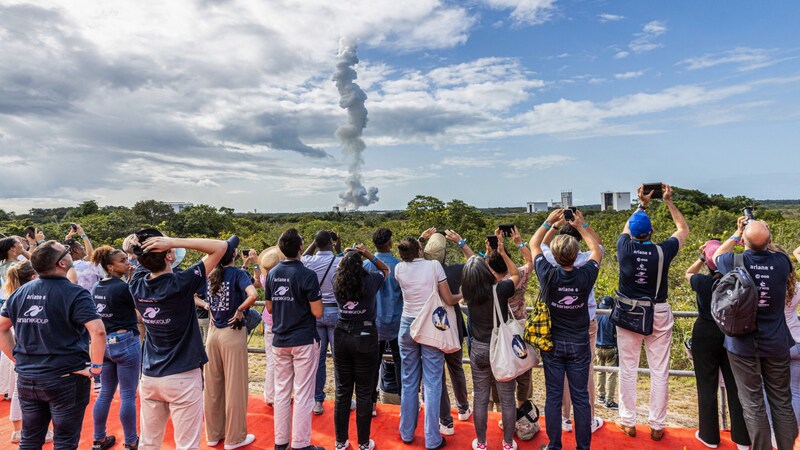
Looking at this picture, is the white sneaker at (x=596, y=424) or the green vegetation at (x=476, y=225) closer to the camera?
the white sneaker at (x=596, y=424)

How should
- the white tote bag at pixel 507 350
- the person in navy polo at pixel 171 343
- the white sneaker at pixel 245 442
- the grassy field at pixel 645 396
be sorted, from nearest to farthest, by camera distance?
the person in navy polo at pixel 171 343
the white tote bag at pixel 507 350
the white sneaker at pixel 245 442
the grassy field at pixel 645 396

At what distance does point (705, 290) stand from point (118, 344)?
16.0 ft

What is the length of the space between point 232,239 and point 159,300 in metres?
0.66

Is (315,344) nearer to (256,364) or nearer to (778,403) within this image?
(778,403)

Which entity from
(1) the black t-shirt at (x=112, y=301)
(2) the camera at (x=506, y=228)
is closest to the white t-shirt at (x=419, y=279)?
(2) the camera at (x=506, y=228)

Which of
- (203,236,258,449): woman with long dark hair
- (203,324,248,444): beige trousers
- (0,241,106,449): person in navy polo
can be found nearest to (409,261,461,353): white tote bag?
(203,236,258,449): woman with long dark hair

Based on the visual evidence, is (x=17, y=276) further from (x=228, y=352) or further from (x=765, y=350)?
(x=765, y=350)

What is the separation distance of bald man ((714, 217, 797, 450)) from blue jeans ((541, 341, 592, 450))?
114 centimetres

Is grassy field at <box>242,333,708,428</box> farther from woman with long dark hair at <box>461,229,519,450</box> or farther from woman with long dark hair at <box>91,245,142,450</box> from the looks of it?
woman with long dark hair at <box>91,245,142,450</box>

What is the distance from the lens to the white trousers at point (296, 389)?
141 inches

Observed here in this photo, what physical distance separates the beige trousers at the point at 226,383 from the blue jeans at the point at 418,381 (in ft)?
4.64

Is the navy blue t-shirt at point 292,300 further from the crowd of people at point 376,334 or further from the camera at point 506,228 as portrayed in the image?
the camera at point 506,228

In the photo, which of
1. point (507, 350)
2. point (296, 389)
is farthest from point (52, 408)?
point (507, 350)

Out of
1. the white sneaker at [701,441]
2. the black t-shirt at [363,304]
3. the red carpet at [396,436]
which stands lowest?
the red carpet at [396,436]
